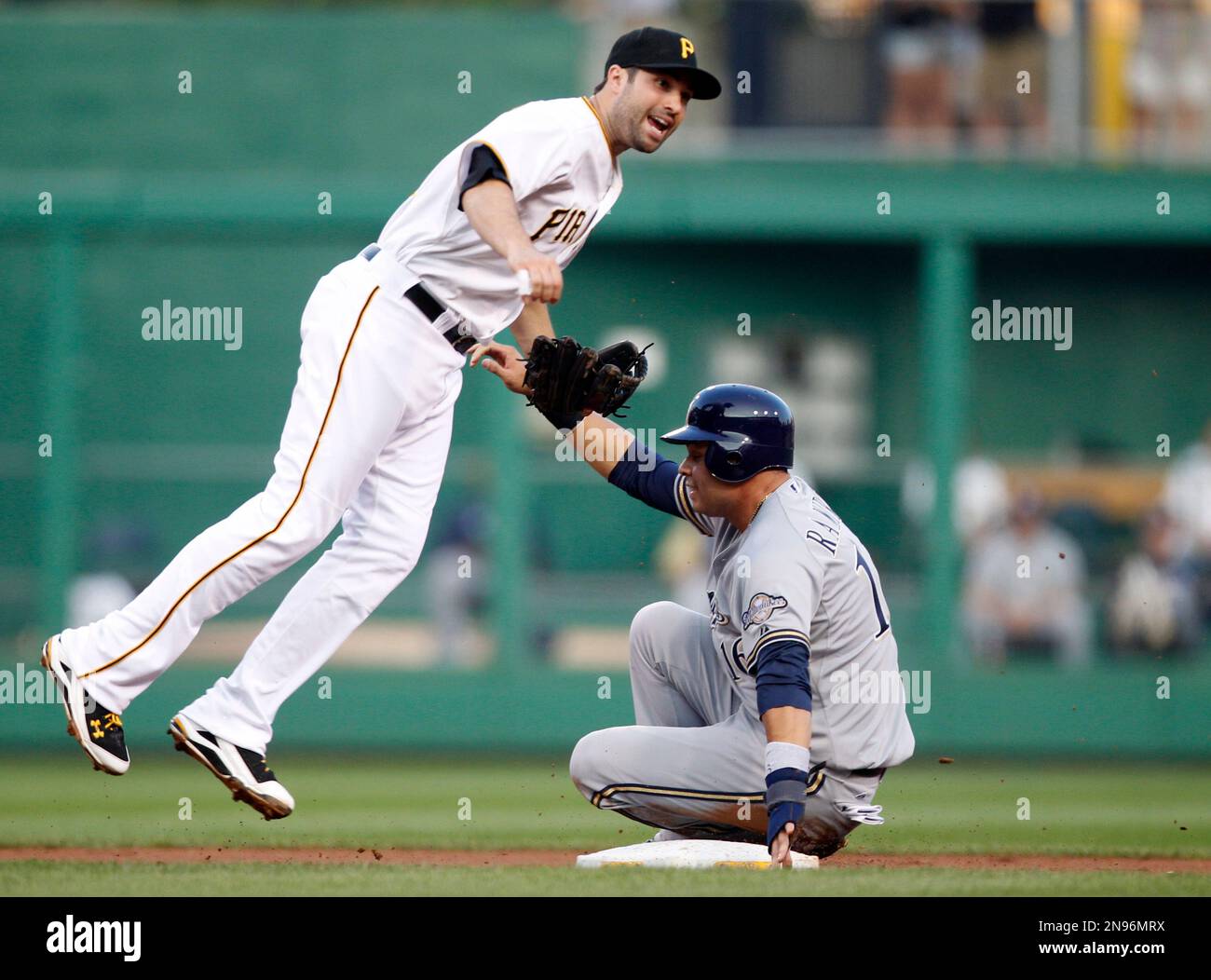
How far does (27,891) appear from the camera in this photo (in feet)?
13.4

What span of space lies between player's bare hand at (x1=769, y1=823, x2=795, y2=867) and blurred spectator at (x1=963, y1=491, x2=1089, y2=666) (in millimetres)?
6533

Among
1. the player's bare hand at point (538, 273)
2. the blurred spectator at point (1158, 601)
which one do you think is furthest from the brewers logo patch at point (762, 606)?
the blurred spectator at point (1158, 601)

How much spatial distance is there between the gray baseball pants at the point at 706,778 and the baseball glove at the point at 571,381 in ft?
2.61

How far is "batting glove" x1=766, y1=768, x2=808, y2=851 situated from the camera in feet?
14.1

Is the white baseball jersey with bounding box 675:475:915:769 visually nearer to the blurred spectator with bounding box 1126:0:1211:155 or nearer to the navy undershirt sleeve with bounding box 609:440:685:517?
the navy undershirt sleeve with bounding box 609:440:685:517

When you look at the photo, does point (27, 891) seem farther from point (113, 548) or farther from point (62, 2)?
point (62, 2)

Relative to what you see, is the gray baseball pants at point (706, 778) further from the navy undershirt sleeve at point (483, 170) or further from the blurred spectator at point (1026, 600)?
the blurred spectator at point (1026, 600)

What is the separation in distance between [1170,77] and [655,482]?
805 centimetres

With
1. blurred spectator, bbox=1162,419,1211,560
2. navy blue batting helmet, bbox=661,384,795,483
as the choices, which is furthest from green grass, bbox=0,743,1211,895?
blurred spectator, bbox=1162,419,1211,560

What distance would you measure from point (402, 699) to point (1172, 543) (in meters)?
4.94

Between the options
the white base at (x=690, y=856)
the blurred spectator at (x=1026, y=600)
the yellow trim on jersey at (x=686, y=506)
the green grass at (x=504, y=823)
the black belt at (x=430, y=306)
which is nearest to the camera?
the green grass at (x=504, y=823)

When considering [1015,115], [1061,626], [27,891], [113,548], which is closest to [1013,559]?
[1061,626]

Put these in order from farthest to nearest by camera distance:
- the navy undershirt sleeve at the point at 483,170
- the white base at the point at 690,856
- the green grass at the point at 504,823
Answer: the white base at the point at 690,856 → the navy undershirt sleeve at the point at 483,170 → the green grass at the point at 504,823

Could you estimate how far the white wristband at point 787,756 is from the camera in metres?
4.31
